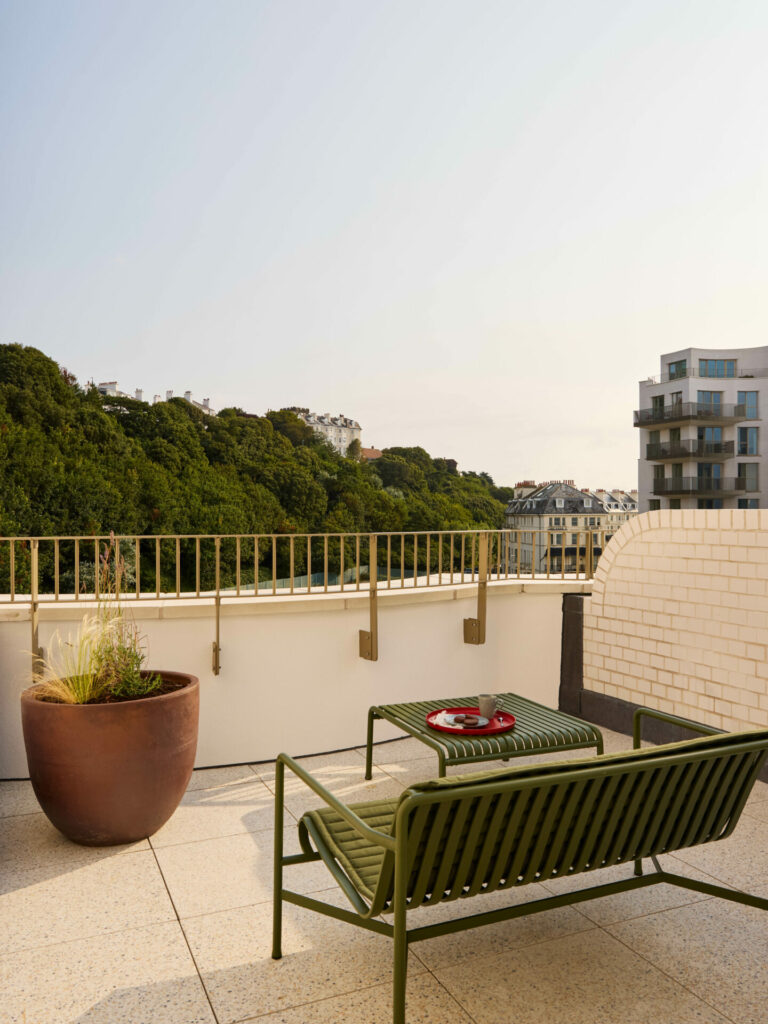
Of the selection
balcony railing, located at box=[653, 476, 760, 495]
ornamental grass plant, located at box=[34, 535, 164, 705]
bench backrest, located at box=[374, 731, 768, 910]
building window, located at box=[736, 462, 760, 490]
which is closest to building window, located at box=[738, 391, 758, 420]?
building window, located at box=[736, 462, 760, 490]

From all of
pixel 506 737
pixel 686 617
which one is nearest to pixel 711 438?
pixel 686 617

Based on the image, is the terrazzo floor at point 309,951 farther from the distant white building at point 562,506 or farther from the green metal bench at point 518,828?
the distant white building at point 562,506

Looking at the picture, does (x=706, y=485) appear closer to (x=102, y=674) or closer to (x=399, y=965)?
(x=102, y=674)

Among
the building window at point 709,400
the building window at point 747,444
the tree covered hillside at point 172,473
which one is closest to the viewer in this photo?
the tree covered hillside at point 172,473

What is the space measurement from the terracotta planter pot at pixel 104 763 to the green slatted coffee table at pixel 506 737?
1.20m

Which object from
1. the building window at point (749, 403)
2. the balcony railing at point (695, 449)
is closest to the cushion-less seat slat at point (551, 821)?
the balcony railing at point (695, 449)

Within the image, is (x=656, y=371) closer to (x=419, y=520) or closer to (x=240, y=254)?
(x=419, y=520)

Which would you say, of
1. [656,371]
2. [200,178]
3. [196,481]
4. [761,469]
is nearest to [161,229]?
[200,178]

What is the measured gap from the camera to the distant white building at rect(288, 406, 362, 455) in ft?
178

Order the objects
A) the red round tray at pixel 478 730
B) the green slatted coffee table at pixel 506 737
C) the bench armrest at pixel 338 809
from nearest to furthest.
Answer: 1. the bench armrest at pixel 338 809
2. the green slatted coffee table at pixel 506 737
3. the red round tray at pixel 478 730

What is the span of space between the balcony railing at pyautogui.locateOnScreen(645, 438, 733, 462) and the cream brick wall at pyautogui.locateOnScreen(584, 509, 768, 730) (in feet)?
166

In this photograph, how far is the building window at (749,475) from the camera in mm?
53812

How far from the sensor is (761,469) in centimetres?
5381

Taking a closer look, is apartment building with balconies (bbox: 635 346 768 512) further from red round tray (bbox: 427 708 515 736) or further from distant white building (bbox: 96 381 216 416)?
red round tray (bbox: 427 708 515 736)
